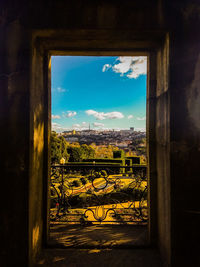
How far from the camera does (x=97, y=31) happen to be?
1.67 m

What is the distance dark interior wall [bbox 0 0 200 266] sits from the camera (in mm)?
1593

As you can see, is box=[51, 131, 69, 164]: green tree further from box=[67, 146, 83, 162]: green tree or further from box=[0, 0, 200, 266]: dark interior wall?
box=[0, 0, 200, 266]: dark interior wall

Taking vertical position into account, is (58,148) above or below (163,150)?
below

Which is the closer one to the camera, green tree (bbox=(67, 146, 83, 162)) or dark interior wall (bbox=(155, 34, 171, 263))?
dark interior wall (bbox=(155, 34, 171, 263))

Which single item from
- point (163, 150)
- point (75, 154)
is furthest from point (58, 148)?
point (163, 150)
